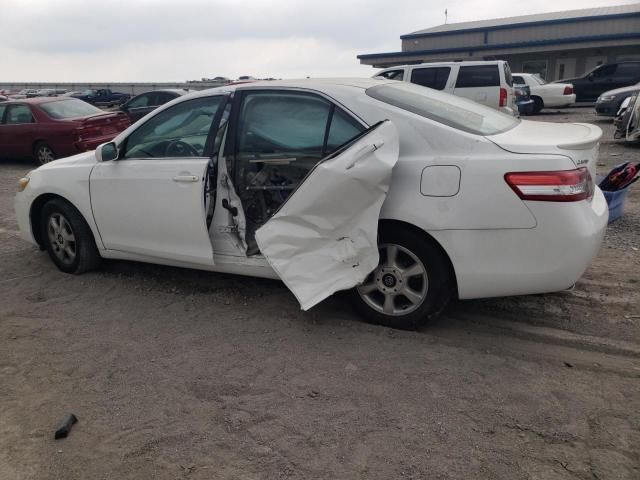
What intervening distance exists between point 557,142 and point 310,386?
6.88 ft

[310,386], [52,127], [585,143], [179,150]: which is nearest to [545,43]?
[52,127]

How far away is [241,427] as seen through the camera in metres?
2.88

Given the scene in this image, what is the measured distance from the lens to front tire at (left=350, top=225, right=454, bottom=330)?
3.53 metres

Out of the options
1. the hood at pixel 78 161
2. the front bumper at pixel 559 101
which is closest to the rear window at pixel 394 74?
the front bumper at pixel 559 101

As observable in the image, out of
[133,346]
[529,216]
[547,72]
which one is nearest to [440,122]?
[529,216]

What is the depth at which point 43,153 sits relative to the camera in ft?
38.6

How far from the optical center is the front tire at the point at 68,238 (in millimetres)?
4949

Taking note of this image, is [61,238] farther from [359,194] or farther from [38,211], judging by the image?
[359,194]

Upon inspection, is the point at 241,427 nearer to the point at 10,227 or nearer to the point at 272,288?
the point at 272,288

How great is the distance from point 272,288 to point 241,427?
1.84m

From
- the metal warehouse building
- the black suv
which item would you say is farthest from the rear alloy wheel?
the metal warehouse building

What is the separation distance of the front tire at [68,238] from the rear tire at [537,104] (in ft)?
63.7

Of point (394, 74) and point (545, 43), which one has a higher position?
point (545, 43)

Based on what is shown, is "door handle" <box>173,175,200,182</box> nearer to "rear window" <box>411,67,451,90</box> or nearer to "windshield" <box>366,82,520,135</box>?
"windshield" <box>366,82,520,135</box>
